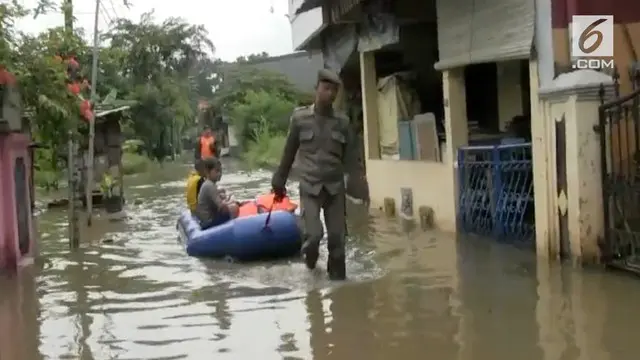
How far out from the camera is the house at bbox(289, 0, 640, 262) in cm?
897

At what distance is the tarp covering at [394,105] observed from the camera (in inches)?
593

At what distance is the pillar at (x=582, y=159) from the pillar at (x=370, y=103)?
7308 millimetres

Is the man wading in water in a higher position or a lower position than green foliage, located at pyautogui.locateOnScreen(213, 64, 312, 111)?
lower

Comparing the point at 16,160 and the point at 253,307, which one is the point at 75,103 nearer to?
the point at 16,160

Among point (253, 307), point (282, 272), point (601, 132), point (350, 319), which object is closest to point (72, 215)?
point (282, 272)

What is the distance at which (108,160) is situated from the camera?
2036cm

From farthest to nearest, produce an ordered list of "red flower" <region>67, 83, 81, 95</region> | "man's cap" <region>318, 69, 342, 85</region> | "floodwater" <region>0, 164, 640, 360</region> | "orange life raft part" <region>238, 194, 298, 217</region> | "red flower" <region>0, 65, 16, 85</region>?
"orange life raft part" <region>238, 194, 298, 217</region>
"red flower" <region>67, 83, 81, 95</region>
"red flower" <region>0, 65, 16, 85</region>
"man's cap" <region>318, 69, 342, 85</region>
"floodwater" <region>0, 164, 640, 360</region>

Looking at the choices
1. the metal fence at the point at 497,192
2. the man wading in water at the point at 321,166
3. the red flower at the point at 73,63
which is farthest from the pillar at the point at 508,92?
the red flower at the point at 73,63

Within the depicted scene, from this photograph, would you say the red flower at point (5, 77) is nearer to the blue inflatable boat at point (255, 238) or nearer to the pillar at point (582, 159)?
the blue inflatable boat at point (255, 238)

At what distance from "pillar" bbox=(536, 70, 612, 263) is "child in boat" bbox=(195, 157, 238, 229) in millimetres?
3987

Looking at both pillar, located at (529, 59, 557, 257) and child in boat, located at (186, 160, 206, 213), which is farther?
child in boat, located at (186, 160, 206, 213)

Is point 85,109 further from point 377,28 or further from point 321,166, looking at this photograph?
point 377,28

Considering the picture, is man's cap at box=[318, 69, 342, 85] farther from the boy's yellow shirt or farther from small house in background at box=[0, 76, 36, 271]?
the boy's yellow shirt

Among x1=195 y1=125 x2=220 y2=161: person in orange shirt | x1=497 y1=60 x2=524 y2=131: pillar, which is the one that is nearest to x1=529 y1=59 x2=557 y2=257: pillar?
x1=497 y1=60 x2=524 y2=131: pillar
